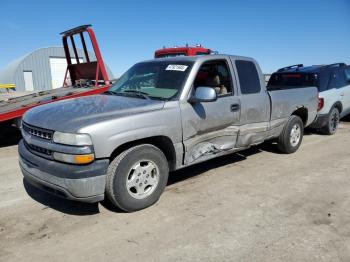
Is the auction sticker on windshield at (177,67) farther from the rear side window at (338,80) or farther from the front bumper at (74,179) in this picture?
the rear side window at (338,80)

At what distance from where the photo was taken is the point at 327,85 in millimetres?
8211

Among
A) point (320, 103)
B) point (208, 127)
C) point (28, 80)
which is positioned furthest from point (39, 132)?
point (28, 80)

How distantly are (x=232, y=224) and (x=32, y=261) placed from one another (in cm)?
200

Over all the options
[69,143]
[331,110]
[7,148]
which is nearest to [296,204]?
[69,143]

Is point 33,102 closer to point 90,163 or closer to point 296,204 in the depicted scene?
point 90,163

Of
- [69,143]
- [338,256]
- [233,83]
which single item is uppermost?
[233,83]

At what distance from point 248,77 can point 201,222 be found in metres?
2.65

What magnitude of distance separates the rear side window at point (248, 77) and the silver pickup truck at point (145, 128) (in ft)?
0.06

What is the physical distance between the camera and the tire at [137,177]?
3648mm

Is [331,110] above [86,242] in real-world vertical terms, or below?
above

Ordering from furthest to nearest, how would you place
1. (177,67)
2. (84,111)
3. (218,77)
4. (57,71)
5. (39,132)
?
(57,71) < (218,77) < (177,67) < (84,111) < (39,132)

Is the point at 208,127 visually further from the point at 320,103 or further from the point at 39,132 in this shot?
the point at 320,103

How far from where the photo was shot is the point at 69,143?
3.36m

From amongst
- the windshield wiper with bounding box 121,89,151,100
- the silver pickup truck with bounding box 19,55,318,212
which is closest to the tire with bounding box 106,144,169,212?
the silver pickup truck with bounding box 19,55,318,212
